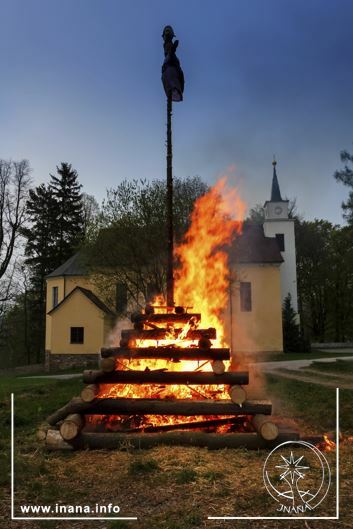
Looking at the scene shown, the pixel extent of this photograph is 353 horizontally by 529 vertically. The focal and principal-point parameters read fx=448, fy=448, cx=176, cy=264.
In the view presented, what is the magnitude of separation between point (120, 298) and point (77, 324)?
29.1 ft

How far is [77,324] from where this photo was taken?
32.5 m

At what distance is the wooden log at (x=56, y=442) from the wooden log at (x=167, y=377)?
98 cm

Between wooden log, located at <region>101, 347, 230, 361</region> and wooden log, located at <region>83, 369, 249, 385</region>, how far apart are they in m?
0.34

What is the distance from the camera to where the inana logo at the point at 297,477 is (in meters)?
4.59

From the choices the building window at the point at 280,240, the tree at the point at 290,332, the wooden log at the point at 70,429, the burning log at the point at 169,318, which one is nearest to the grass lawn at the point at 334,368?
the burning log at the point at 169,318

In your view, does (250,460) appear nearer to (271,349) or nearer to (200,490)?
(200,490)

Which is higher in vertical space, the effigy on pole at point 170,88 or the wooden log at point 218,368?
the effigy on pole at point 170,88

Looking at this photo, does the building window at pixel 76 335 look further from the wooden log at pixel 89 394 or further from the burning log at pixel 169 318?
the wooden log at pixel 89 394

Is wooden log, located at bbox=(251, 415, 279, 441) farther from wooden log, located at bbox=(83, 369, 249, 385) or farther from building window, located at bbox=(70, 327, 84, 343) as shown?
building window, located at bbox=(70, 327, 84, 343)

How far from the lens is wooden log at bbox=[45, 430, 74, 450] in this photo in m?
6.80

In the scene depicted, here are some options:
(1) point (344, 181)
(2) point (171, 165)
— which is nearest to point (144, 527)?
(2) point (171, 165)

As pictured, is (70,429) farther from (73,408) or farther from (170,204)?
(170,204)

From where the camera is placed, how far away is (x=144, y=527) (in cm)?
410

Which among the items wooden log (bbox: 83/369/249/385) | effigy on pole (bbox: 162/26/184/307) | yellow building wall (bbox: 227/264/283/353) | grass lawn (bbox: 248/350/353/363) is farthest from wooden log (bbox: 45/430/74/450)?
yellow building wall (bbox: 227/264/283/353)
